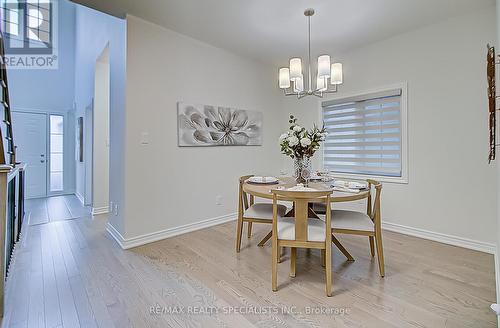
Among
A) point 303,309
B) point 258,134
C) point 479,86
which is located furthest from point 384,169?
point 303,309

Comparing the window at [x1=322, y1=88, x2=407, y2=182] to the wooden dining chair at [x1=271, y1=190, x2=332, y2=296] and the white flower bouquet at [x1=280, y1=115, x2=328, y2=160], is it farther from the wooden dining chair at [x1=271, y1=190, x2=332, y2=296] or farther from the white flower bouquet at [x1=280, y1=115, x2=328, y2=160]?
the wooden dining chair at [x1=271, y1=190, x2=332, y2=296]

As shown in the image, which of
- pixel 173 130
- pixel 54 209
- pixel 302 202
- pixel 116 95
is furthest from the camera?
pixel 54 209

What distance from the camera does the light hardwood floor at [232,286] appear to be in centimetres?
162

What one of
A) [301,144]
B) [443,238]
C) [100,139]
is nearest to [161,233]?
[301,144]

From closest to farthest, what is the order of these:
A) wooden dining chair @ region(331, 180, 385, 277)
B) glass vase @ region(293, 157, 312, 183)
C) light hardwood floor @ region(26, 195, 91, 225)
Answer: wooden dining chair @ region(331, 180, 385, 277) → glass vase @ region(293, 157, 312, 183) → light hardwood floor @ region(26, 195, 91, 225)

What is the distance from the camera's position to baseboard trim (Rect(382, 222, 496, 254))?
2646mm

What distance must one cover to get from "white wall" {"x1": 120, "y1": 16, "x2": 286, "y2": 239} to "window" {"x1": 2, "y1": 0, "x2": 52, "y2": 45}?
461 cm

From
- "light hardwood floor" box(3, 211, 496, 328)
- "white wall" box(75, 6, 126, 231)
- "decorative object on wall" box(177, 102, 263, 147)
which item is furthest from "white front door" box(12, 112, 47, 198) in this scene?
"decorative object on wall" box(177, 102, 263, 147)

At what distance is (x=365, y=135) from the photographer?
3615mm

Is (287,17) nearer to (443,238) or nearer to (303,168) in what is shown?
(303,168)

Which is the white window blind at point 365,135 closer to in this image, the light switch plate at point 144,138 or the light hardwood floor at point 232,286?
the light hardwood floor at point 232,286

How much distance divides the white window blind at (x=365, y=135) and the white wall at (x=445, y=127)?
187 mm

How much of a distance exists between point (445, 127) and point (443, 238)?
127 cm

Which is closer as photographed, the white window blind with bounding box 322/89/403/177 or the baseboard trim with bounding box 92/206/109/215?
the white window blind with bounding box 322/89/403/177
